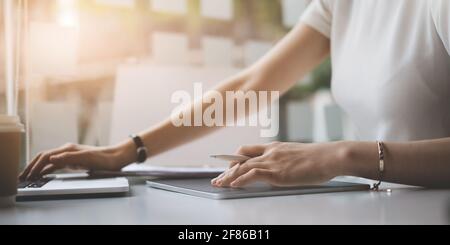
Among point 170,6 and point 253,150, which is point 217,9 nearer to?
point 170,6

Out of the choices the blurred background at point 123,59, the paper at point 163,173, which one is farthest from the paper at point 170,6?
the paper at point 163,173

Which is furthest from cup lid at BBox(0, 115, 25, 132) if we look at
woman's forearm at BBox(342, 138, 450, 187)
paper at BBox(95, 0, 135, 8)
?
paper at BBox(95, 0, 135, 8)

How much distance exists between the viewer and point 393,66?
979 mm

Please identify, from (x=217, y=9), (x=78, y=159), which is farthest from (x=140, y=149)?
(x=217, y=9)

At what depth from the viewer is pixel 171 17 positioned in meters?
1.55

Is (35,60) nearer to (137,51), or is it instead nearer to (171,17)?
(137,51)

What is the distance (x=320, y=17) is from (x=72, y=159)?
2.18 ft

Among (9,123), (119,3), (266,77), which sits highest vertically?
(119,3)

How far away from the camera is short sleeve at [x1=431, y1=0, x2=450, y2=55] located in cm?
80

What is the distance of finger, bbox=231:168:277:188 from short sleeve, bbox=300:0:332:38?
2.03 ft

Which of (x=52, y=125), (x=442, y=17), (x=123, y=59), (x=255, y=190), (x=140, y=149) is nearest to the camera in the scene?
(x=255, y=190)

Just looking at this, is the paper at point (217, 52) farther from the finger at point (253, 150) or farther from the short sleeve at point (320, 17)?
the finger at point (253, 150)
